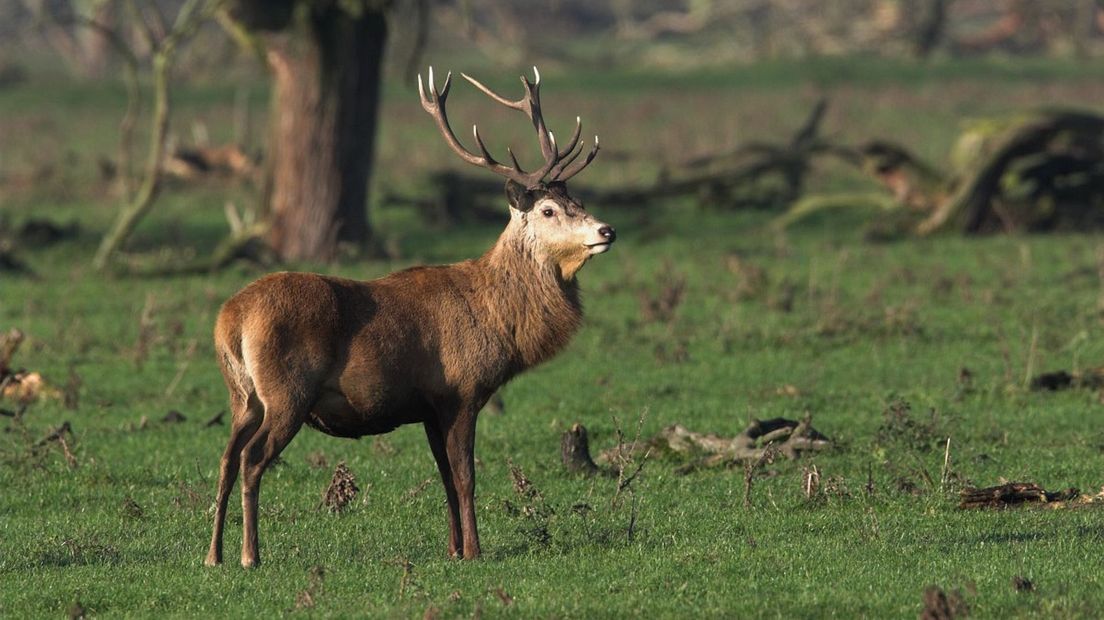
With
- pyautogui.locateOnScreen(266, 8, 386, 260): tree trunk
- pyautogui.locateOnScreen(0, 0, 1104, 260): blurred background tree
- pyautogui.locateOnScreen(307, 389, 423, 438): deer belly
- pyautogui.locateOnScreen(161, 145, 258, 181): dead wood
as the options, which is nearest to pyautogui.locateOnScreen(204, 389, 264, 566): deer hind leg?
pyautogui.locateOnScreen(307, 389, 423, 438): deer belly

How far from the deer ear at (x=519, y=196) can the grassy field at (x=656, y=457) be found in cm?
170

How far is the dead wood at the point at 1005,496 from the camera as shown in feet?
35.2

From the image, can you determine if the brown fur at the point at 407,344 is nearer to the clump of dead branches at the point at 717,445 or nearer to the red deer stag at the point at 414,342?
the red deer stag at the point at 414,342

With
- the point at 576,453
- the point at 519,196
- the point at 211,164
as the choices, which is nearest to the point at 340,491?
the point at 576,453

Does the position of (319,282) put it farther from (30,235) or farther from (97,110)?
(97,110)

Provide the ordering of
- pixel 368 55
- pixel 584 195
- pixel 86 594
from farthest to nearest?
pixel 584 195
pixel 368 55
pixel 86 594

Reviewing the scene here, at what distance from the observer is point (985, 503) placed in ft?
35.3

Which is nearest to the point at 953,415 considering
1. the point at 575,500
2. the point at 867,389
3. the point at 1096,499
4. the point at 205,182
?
the point at 867,389

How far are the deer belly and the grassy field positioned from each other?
0.71 m

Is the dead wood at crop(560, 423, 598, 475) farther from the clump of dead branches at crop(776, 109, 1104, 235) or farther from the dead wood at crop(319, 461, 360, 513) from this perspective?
the clump of dead branches at crop(776, 109, 1104, 235)

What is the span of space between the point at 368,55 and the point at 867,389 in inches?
397

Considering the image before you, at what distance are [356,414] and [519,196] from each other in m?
1.59

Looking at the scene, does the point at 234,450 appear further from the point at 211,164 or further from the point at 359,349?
the point at 211,164

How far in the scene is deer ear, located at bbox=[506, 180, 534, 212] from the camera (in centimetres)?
1001
